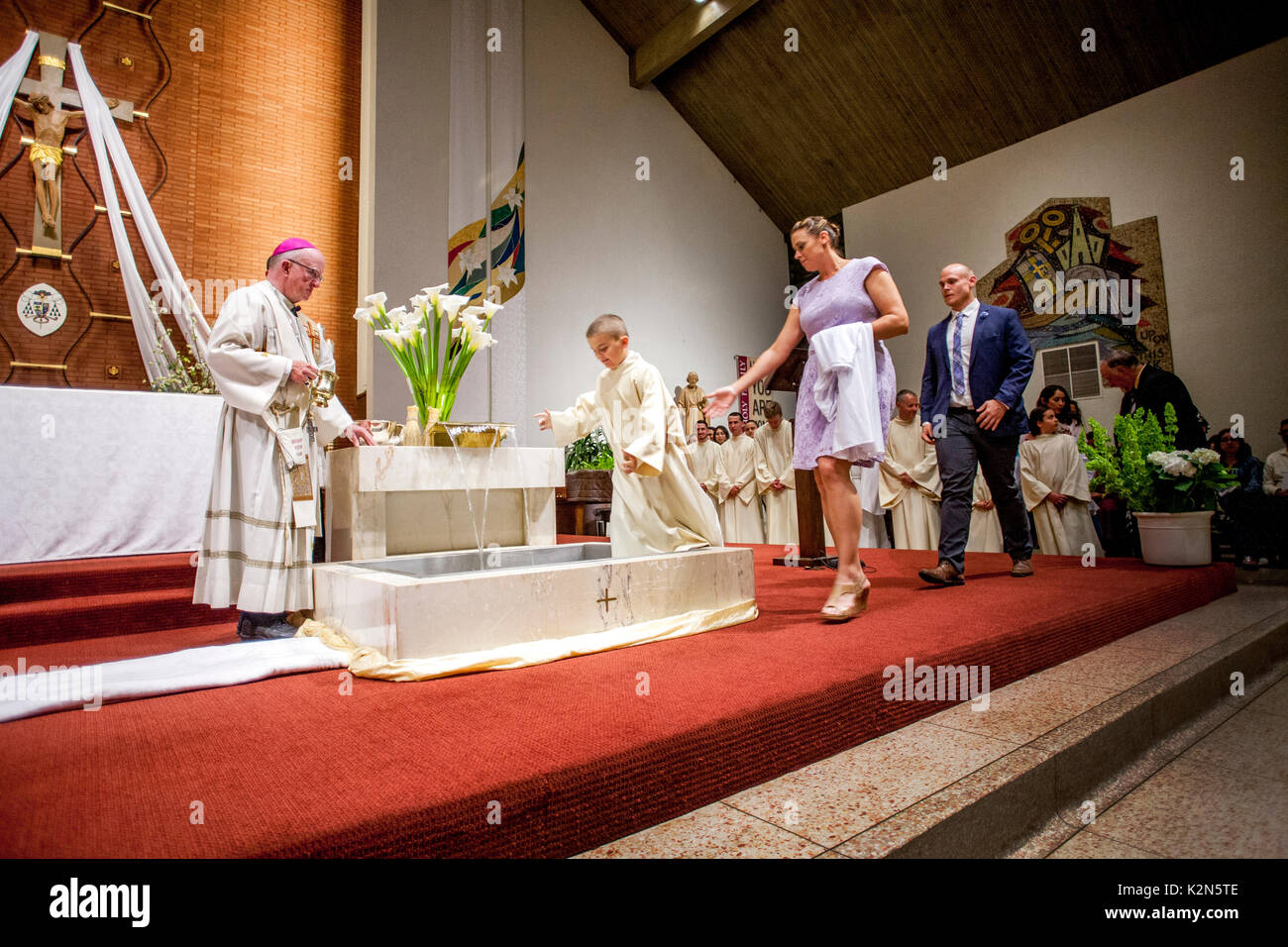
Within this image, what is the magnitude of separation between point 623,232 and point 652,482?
25.1 feet

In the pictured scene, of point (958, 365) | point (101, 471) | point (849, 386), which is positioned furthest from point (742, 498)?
point (101, 471)

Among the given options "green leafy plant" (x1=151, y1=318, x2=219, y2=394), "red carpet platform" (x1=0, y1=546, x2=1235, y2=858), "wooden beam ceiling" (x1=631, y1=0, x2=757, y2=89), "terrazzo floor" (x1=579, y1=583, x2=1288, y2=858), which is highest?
"wooden beam ceiling" (x1=631, y1=0, x2=757, y2=89)

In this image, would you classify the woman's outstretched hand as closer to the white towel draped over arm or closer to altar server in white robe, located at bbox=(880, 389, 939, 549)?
the white towel draped over arm

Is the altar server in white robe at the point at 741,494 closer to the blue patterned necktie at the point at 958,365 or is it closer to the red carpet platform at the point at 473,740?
the blue patterned necktie at the point at 958,365

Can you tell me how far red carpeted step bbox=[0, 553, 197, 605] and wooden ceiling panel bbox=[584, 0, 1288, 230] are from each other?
353 inches

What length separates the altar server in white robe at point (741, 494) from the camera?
8758mm

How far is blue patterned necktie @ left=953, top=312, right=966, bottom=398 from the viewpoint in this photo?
3.77 meters

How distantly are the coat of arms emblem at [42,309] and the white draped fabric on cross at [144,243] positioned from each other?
62 cm

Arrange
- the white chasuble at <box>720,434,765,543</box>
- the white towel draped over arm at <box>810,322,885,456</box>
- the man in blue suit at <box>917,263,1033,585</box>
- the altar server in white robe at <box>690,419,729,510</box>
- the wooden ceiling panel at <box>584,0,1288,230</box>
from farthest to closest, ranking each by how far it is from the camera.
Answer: the altar server in white robe at <box>690,419,729,510</box> < the white chasuble at <box>720,434,765,543</box> < the wooden ceiling panel at <box>584,0,1288,230</box> < the man in blue suit at <box>917,263,1033,585</box> < the white towel draped over arm at <box>810,322,885,456</box>

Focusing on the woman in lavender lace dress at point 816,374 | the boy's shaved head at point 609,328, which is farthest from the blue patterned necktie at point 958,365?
the boy's shaved head at point 609,328

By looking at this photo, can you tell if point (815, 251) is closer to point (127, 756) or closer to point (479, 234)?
point (127, 756)

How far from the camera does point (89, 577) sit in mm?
3146

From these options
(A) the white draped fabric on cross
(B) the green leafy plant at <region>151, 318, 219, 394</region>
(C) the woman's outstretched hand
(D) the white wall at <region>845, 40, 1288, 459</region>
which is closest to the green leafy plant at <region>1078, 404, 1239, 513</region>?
(C) the woman's outstretched hand
